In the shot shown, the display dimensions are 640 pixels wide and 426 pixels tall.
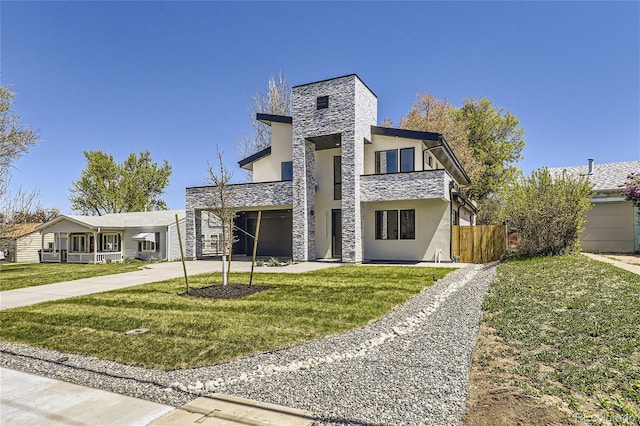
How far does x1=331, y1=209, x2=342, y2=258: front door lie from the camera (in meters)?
18.6

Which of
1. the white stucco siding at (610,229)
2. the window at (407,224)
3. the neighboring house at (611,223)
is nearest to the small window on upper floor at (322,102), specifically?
the window at (407,224)

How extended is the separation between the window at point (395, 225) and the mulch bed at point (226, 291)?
9.48 metres

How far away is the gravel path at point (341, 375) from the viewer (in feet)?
10.8

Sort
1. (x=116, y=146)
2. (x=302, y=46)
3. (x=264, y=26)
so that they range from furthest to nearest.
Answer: (x=116, y=146) < (x=302, y=46) < (x=264, y=26)

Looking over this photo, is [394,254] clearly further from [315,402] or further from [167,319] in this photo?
[315,402]

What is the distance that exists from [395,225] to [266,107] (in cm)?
1874

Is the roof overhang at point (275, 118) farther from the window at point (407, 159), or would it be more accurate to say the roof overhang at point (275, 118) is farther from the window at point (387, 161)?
the window at point (407, 159)

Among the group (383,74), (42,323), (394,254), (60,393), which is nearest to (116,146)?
(383,74)

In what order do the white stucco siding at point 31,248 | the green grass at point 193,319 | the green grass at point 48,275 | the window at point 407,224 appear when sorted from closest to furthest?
the green grass at point 193,319
the green grass at point 48,275
the window at point 407,224
the white stucco siding at point 31,248

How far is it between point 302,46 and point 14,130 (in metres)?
14.4

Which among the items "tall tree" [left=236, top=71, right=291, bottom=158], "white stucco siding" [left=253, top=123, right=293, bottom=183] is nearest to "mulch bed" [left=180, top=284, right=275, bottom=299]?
"white stucco siding" [left=253, top=123, right=293, bottom=183]

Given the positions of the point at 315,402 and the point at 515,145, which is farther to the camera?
the point at 515,145

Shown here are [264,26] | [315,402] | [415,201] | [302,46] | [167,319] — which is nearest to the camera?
[315,402]

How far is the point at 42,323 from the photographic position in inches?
271
